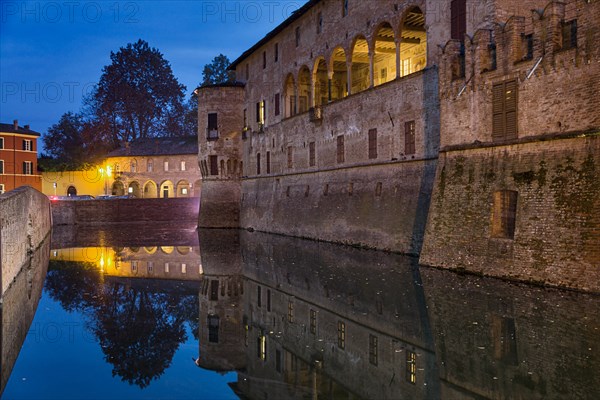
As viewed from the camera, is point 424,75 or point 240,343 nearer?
point 240,343

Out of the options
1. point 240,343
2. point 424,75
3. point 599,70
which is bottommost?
point 240,343

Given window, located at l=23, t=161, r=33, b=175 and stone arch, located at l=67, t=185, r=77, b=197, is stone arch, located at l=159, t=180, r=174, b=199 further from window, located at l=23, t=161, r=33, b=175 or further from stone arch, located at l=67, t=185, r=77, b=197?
window, located at l=23, t=161, r=33, b=175

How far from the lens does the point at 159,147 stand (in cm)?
6347

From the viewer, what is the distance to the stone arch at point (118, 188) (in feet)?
215

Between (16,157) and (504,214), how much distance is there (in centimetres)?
5822

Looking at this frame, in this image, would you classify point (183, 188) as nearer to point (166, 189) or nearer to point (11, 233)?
point (166, 189)

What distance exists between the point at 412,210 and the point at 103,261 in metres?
12.5

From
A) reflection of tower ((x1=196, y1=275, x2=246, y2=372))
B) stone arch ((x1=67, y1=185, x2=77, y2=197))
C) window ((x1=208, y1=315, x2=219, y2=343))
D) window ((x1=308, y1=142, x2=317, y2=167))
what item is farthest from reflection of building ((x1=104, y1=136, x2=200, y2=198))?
window ((x1=208, y1=315, x2=219, y2=343))

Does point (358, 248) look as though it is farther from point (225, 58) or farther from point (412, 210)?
point (225, 58)

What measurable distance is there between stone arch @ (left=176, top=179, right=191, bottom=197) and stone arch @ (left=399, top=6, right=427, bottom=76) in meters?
39.1

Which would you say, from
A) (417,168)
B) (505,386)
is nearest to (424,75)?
(417,168)

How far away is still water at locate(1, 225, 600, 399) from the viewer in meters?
7.60

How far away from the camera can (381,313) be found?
1142 cm

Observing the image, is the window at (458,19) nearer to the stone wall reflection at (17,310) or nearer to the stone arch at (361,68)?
the stone arch at (361,68)
